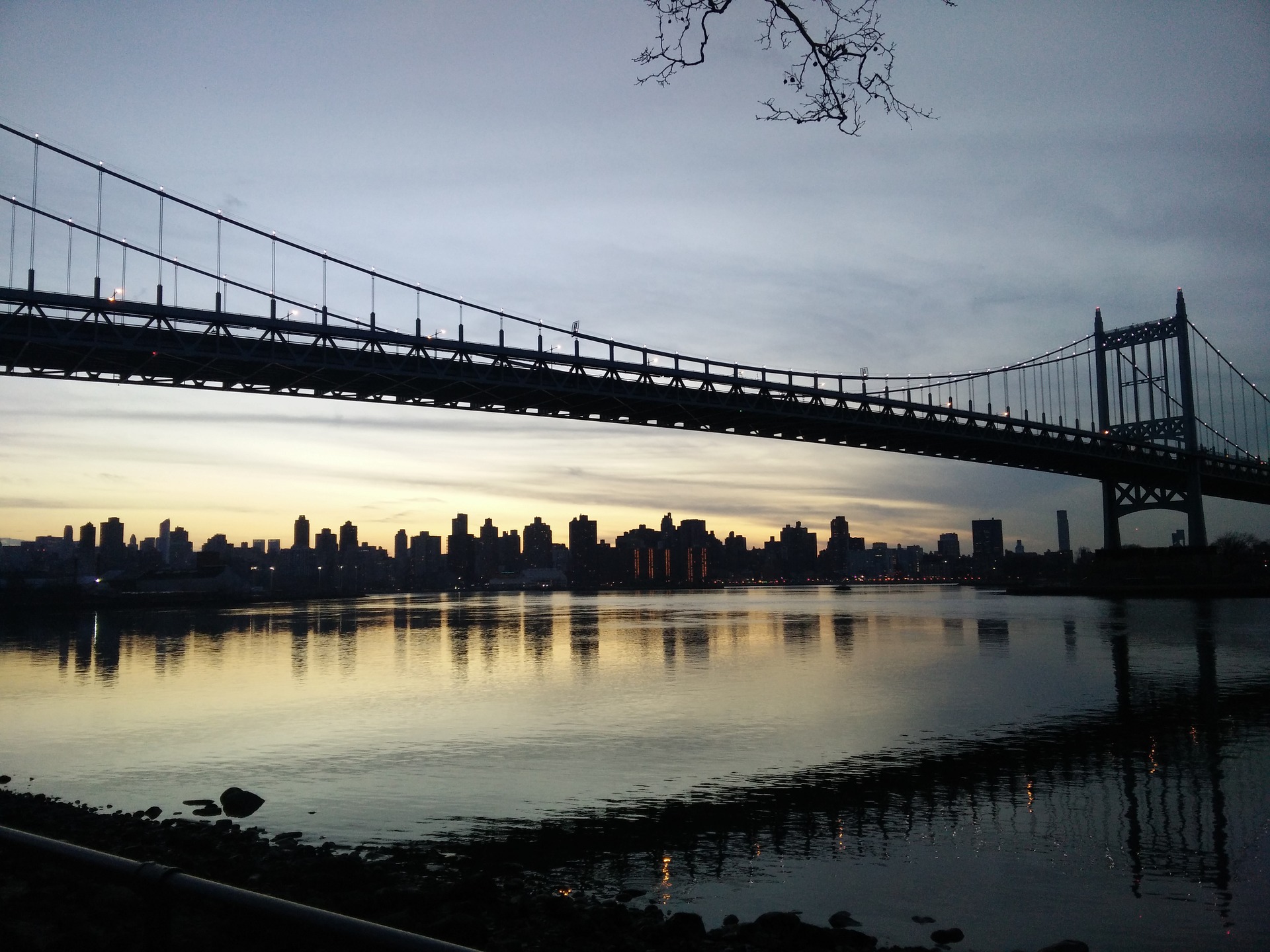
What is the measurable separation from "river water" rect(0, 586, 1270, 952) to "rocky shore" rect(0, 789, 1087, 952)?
678 mm

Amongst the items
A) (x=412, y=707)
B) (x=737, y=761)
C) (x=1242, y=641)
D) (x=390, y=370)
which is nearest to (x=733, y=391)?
(x=390, y=370)

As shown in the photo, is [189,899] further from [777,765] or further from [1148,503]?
[1148,503]

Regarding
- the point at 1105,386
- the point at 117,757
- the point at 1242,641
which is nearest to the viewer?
the point at 117,757

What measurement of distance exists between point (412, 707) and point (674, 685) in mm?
8134

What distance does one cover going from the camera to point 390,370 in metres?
44.8

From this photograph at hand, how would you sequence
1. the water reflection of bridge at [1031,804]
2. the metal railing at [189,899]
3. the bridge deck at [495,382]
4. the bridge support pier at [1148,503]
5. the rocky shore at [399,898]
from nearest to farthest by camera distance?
the metal railing at [189,899], the rocky shore at [399,898], the water reflection of bridge at [1031,804], the bridge deck at [495,382], the bridge support pier at [1148,503]

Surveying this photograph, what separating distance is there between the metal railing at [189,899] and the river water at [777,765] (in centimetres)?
815

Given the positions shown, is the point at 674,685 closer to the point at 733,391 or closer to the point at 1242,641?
the point at 1242,641

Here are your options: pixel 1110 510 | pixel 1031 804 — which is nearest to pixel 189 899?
pixel 1031 804

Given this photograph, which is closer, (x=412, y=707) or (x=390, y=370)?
(x=412, y=707)

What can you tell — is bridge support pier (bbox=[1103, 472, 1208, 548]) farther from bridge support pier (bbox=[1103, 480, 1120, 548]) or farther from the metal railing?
the metal railing

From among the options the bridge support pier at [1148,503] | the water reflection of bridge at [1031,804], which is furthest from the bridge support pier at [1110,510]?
the water reflection of bridge at [1031,804]

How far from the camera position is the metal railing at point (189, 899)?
2.22m

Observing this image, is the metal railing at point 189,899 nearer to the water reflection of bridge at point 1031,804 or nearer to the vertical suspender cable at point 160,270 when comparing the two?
the water reflection of bridge at point 1031,804
